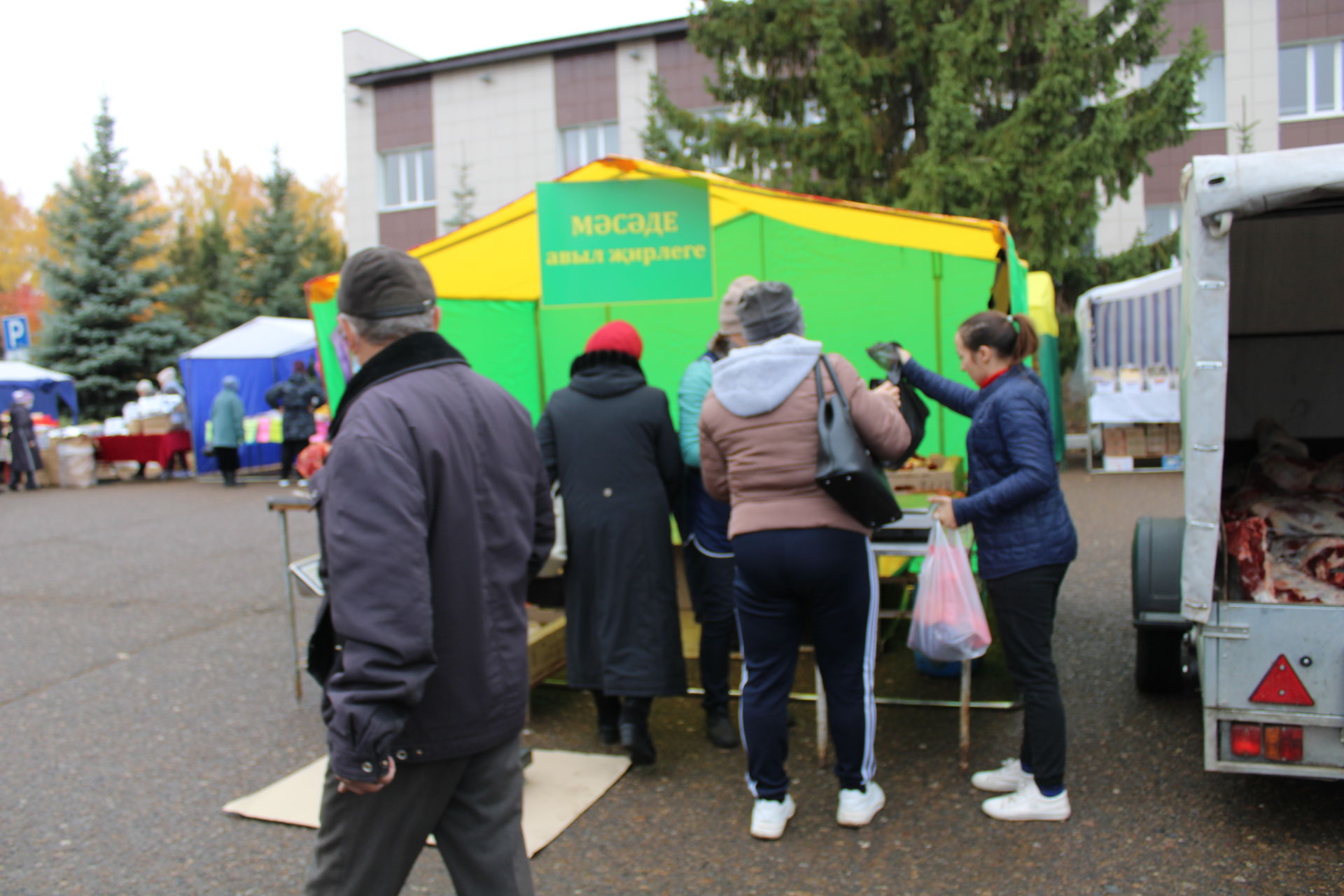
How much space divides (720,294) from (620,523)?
158 inches

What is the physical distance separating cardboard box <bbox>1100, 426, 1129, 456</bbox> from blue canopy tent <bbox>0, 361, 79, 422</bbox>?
1848 cm

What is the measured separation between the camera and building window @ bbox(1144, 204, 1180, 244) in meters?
19.8

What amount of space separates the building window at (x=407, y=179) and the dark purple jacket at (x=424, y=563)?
2526 centimetres

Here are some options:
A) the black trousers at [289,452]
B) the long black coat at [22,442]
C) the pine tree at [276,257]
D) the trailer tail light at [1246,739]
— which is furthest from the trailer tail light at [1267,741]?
the pine tree at [276,257]

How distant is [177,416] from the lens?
696 inches

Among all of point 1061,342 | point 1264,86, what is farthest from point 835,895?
point 1264,86

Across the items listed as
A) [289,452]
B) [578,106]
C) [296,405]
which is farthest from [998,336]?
[578,106]

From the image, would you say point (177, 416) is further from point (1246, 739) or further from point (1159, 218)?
point (1159, 218)

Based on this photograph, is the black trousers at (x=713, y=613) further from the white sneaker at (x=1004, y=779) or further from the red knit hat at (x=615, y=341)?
the white sneaker at (x=1004, y=779)

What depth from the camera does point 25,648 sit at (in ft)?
21.1

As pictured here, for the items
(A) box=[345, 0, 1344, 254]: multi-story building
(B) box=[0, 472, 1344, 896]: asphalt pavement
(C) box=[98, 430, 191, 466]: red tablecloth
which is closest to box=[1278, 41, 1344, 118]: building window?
(A) box=[345, 0, 1344, 254]: multi-story building

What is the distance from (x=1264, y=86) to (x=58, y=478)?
22440 millimetres

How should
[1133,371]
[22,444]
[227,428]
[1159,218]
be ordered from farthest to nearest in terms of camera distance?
[1159,218], [22,444], [227,428], [1133,371]

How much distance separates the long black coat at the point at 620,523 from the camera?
13.5 ft
